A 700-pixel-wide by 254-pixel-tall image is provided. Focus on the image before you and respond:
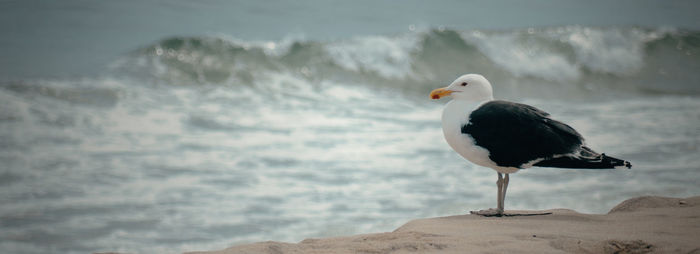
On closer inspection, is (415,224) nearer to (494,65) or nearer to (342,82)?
(342,82)

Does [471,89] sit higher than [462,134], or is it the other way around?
[471,89]

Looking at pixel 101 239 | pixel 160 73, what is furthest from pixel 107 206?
pixel 160 73

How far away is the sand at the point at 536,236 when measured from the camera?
2.64 m

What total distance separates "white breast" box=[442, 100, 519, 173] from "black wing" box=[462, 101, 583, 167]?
29mm

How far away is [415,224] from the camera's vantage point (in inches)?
129

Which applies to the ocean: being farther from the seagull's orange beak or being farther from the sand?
the sand

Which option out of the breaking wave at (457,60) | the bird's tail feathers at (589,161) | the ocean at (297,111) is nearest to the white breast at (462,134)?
the bird's tail feathers at (589,161)

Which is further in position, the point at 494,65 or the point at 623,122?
the point at 494,65

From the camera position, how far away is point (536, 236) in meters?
2.85

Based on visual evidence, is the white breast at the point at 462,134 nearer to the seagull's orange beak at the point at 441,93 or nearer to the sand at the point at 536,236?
the seagull's orange beak at the point at 441,93

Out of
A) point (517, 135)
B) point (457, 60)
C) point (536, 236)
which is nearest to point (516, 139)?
point (517, 135)

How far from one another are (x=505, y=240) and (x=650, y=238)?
0.61m

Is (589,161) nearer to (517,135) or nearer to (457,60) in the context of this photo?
(517,135)

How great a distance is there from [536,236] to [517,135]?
0.68 m
